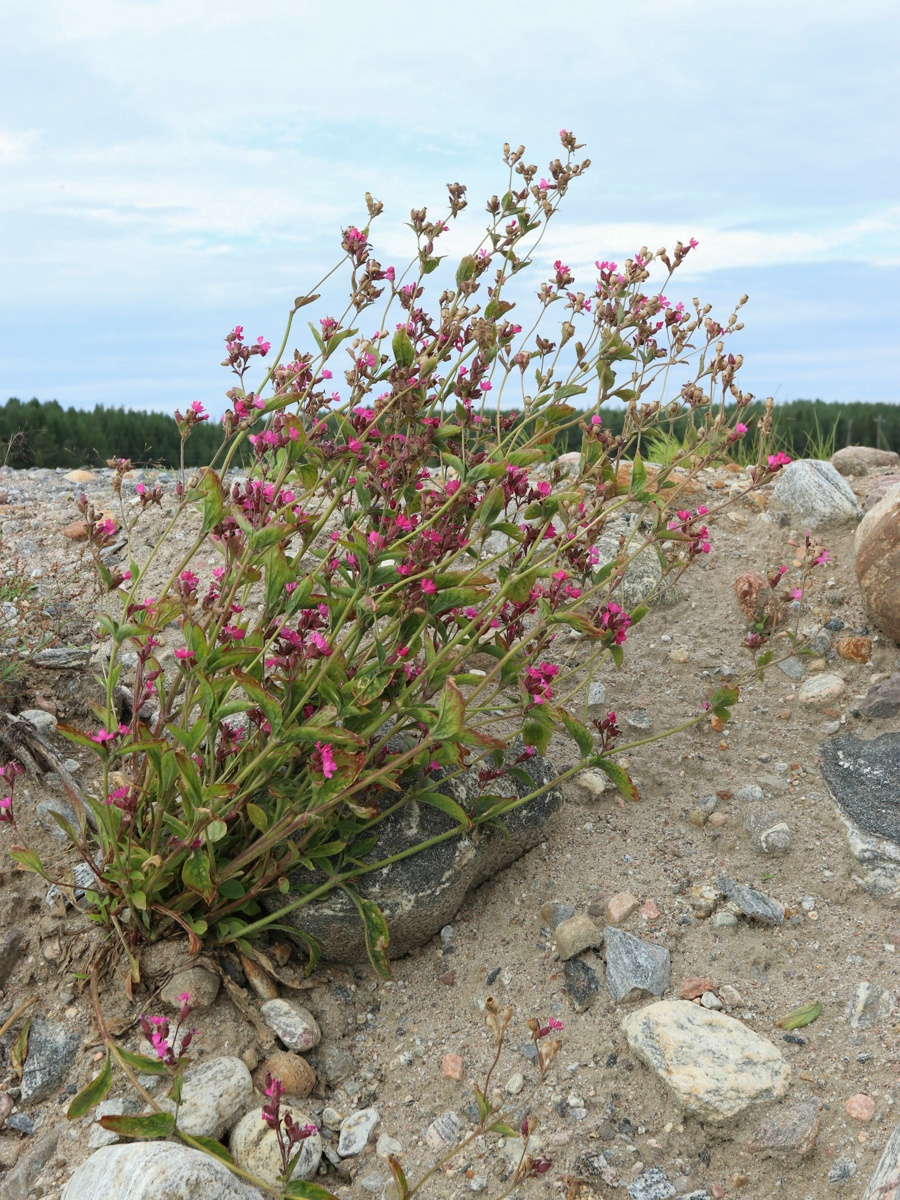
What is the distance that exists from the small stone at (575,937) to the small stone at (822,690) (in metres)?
1.73

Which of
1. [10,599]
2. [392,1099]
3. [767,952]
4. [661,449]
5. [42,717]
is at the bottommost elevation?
[392,1099]

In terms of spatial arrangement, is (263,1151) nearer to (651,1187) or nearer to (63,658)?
(651,1187)

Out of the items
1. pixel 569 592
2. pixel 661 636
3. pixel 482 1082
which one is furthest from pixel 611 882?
pixel 661 636

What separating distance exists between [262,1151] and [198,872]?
2.60ft

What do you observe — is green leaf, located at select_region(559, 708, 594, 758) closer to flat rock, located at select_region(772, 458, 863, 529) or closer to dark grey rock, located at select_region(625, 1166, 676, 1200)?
dark grey rock, located at select_region(625, 1166, 676, 1200)

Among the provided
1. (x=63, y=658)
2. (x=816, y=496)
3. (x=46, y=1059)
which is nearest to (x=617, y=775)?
(x=46, y=1059)

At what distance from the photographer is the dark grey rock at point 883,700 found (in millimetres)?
4344

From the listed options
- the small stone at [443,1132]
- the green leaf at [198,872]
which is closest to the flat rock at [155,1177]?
the small stone at [443,1132]

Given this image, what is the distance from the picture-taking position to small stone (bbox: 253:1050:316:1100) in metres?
3.07

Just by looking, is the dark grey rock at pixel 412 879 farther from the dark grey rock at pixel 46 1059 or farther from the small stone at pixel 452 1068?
the dark grey rock at pixel 46 1059

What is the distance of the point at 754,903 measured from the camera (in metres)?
3.56

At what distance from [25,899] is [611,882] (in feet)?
7.10

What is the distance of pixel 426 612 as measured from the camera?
295 cm

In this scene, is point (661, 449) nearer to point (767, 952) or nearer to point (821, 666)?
point (821, 666)
